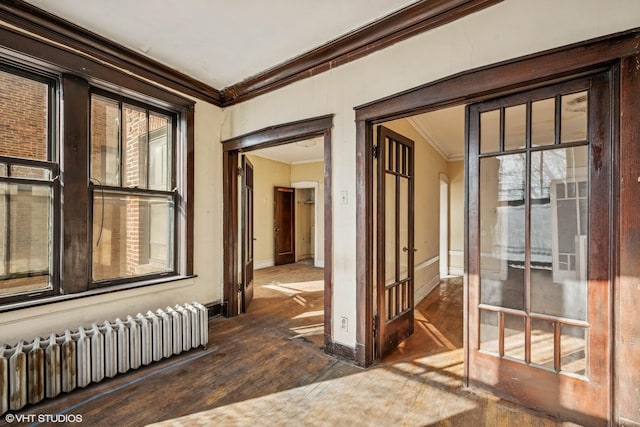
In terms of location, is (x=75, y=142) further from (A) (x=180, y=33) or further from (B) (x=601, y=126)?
(B) (x=601, y=126)

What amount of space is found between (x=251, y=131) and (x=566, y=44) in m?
2.82

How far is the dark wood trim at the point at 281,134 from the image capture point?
109 inches

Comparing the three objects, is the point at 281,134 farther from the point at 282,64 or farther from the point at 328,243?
the point at 328,243

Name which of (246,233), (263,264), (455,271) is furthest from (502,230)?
(263,264)

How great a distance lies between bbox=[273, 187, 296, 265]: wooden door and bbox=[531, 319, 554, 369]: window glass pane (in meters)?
6.19

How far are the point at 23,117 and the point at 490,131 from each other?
3569 mm

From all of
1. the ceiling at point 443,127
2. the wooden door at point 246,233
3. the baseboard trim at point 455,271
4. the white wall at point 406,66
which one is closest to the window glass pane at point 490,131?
the white wall at point 406,66

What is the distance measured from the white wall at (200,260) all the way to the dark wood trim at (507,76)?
81.7 inches

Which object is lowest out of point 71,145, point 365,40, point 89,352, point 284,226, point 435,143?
point 89,352

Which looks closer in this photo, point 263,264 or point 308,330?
point 308,330

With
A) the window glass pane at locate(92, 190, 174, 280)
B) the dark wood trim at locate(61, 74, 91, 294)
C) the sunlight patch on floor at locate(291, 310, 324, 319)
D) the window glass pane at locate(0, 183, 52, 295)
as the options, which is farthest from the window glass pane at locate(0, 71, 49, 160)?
the sunlight patch on floor at locate(291, 310, 324, 319)

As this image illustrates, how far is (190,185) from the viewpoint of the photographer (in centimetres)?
337

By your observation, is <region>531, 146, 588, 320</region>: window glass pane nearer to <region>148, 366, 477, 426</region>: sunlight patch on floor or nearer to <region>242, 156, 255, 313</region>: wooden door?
<region>148, 366, 477, 426</region>: sunlight patch on floor

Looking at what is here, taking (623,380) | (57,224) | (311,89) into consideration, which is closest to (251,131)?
(311,89)
